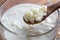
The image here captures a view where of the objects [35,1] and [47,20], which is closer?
[47,20]

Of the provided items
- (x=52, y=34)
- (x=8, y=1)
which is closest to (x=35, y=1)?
(x=8, y=1)

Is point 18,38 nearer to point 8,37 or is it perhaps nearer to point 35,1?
point 8,37

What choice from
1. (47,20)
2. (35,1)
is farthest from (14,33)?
(35,1)

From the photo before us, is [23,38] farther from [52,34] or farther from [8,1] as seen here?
[8,1]

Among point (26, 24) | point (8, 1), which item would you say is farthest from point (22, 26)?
point (8, 1)

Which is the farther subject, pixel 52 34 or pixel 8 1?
pixel 8 1
